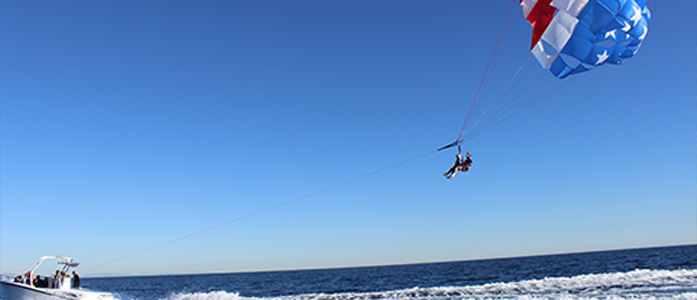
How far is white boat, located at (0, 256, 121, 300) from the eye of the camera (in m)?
13.4

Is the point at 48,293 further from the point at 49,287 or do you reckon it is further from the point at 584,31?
the point at 584,31

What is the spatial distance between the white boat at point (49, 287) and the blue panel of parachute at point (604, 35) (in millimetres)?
17320

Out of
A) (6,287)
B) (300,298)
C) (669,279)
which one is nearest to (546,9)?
(669,279)

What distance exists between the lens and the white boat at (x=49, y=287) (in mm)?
13430

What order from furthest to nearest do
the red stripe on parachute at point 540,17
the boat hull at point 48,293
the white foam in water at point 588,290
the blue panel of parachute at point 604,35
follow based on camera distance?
the boat hull at point 48,293, the white foam in water at point 588,290, the red stripe on parachute at point 540,17, the blue panel of parachute at point 604,35

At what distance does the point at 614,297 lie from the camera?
39.7 feet

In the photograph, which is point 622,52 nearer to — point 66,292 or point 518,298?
point 518,298

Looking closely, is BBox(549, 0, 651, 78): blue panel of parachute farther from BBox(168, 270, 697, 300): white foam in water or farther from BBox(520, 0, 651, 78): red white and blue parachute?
BBox(168, 270, 697, 300): white foam in water

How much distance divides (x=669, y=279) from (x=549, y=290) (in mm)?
4840

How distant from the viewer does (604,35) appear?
8.29 meters

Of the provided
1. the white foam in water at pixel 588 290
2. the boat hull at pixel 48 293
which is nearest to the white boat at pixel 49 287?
the boat hull at pixel 48 293

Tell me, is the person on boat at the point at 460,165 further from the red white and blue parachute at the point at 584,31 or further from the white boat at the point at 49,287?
the white boat at the point at 49,287

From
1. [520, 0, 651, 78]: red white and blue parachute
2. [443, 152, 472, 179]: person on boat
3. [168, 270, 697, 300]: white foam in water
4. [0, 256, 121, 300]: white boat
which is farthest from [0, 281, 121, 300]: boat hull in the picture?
[520, 0, 651, 78]: red white and blue parachute

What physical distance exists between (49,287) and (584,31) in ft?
64.2
